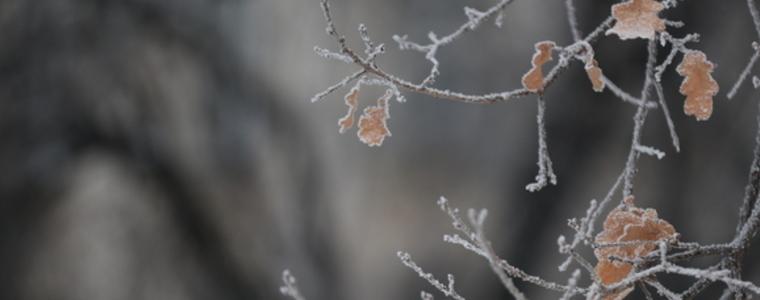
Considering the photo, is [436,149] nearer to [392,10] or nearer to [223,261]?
[392,10]

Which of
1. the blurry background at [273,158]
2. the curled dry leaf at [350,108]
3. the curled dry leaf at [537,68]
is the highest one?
the blurry background at [273,158]

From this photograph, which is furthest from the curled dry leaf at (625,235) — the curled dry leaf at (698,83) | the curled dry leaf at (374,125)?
the curled dry leaf at (374,125)

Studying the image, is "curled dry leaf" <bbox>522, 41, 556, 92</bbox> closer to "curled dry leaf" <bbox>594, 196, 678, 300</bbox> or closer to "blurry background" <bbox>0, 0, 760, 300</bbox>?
"curled dry leaf" <bbox>594, 196, 678, 300</bbox>

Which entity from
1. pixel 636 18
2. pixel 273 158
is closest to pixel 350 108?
pixel 636 18

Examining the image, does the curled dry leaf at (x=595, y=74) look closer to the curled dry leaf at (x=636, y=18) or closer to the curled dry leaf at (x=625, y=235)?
the curled dry leaf at (x=636, y=18)

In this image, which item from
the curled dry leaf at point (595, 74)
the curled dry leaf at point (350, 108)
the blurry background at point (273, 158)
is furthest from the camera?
the blurry background at point (273, 158)

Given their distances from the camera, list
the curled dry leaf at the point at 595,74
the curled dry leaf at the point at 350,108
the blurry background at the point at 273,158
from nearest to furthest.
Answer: the curled dry leaf at the point at 595,74 → the curled dry leaf at the point at 350,108 → the blurry background at the point at 273,158

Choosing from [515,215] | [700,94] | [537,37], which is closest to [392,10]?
[537,37]
